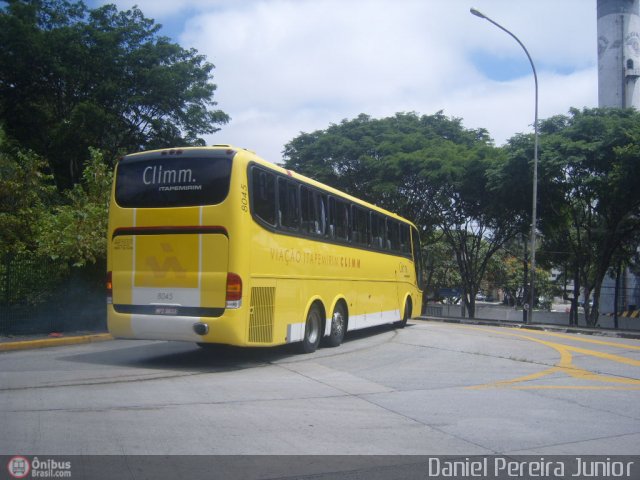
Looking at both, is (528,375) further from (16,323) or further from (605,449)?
(16,323)

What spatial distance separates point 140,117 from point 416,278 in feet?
51.9

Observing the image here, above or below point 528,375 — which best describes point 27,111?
above

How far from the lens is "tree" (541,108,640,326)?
22.3m

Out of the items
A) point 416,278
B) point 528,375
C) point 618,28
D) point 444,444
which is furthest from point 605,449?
point 618,28

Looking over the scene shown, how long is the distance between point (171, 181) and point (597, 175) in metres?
19.2

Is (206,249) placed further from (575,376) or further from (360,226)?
(575,376)

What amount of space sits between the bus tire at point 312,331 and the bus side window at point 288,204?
211cm

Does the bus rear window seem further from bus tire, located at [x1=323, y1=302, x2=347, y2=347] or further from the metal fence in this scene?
the metal fence

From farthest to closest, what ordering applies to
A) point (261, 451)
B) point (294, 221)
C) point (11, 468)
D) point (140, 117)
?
point (140, 117)
point (294, 221)
point (261, 451)
point (11, 468)

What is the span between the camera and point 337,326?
552 inches

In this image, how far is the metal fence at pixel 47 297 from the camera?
14102 millimetres

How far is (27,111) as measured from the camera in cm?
2834

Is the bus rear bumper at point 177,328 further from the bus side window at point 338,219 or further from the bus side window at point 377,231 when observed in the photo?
the bus side window at point 377,231

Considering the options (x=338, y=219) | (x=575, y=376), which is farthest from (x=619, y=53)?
(x=575, y=376)
